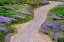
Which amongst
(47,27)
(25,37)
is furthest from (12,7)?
(25,37)

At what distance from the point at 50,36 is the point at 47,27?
11.5ft

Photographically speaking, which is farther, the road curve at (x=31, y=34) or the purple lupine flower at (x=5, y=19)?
the purple lupine flower at (x=5, y=19)

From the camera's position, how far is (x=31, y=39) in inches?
1163

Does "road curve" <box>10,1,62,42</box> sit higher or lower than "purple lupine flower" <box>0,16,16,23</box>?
lower

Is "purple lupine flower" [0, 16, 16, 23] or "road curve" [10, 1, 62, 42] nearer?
"road curve" [10, 1, 62, 42]

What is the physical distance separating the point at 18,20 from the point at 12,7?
8614 mm

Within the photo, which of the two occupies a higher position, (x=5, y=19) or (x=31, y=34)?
(x=5, y=19)

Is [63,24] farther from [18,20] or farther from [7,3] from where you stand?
[7,3]

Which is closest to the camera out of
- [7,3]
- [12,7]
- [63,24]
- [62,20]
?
Answer: [63,24]

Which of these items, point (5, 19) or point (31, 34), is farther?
point (5, 19)

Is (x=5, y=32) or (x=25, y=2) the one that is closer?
(x=5, y=32)

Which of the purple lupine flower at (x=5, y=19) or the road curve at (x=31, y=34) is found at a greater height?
the purple lupine flower at (x=5, y=19)

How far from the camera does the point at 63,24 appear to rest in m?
36.7

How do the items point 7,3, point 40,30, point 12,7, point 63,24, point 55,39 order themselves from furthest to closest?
point 7,3
point 12,7
point 63,24
point 40,30
point 55,39
